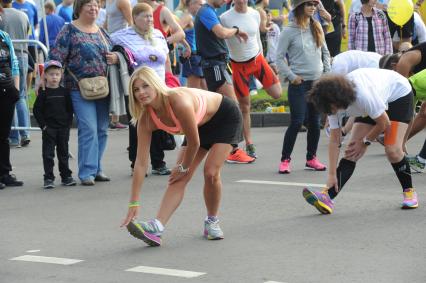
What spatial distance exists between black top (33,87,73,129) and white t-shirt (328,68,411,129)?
3188mm

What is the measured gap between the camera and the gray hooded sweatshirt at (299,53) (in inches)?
434

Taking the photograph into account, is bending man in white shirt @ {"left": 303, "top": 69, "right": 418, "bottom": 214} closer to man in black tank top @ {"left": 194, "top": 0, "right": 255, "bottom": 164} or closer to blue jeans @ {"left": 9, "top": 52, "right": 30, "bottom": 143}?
man in black tank top @ {"left": 194, "top": 0, "right": 255, "bottom": 164}

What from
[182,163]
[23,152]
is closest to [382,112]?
[182,163]

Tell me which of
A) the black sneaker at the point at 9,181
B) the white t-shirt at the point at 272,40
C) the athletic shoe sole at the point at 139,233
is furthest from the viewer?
the white t-shirt at the point at 272,40

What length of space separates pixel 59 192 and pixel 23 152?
3.36 meters

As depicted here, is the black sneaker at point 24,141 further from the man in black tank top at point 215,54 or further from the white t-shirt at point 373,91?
the white t-shirt at point 373,91

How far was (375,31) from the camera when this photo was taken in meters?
13.6

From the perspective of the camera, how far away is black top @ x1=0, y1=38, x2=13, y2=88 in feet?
34.5

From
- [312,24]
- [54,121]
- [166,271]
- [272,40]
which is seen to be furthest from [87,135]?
[272,40]

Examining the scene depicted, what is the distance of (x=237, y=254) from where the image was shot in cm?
708

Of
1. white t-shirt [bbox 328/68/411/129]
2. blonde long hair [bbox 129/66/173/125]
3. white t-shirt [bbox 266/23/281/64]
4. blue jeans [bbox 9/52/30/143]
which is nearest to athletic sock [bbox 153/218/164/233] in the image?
blonde long hair [bbox 129/66/173/125]

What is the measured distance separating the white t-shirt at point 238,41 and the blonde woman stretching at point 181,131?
4.31m

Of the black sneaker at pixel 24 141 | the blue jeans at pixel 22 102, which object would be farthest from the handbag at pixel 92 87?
the black sneaker at pixel 24 141

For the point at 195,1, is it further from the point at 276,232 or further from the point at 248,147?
the point at 276,232
